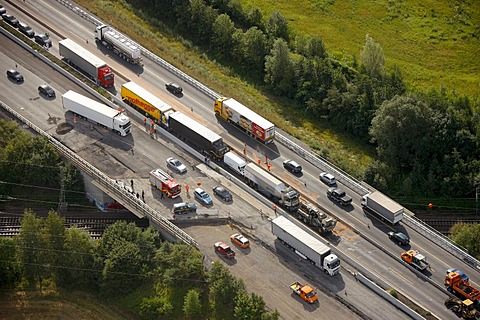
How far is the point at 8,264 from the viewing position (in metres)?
112

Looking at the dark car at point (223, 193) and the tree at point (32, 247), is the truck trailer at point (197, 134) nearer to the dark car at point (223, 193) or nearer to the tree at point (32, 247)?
the dark car at point (223, 193)

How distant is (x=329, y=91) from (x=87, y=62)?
41800 mm

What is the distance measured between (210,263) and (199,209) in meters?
11.1

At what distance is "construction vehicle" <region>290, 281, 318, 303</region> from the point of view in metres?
109

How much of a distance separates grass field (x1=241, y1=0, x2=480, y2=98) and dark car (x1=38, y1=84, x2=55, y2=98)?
54700 mm

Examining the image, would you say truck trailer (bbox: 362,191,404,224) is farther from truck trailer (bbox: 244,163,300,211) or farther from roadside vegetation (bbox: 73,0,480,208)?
truck trailer (bbox: 244,163,300,211)

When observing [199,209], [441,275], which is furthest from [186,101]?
[441,275]

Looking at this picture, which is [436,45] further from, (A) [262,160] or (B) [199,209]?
(B) [199,209]

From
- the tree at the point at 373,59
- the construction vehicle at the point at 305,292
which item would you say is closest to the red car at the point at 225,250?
the construction vehicle at the point at 305,292

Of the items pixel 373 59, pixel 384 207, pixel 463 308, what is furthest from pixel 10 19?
pixel 463 308

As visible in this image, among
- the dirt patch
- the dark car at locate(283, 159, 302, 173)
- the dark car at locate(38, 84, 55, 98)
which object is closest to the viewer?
the dark car at locate(283, 159, 302, 173)

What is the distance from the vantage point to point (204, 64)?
163 m

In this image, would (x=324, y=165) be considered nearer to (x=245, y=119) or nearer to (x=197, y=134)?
(x=245, y=119)

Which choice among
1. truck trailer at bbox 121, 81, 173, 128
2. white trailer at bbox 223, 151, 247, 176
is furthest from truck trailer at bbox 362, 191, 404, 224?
truck trailer at bbox 121, 81, 173, 128
